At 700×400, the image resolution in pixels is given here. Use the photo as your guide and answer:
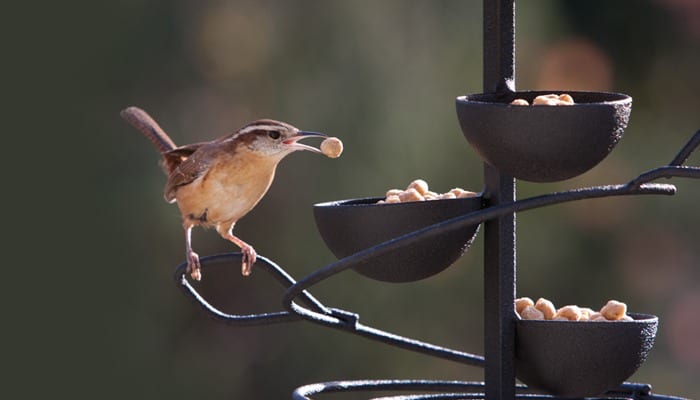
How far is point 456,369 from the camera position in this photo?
4.55m

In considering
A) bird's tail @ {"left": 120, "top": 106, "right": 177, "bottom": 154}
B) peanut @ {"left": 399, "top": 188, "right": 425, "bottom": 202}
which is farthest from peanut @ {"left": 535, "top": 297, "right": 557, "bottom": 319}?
bird's tail @ {"left": 120, "top": 106, "right": 177, "bottom": 154}

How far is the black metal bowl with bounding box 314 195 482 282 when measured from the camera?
1.99 meters

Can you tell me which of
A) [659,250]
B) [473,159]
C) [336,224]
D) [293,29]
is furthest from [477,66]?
[336,224]

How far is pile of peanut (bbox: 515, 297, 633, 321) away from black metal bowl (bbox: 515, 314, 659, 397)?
38mm

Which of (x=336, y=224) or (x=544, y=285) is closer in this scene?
(x=336, y=224)

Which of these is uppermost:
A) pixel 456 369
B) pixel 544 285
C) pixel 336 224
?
pixel 336 224

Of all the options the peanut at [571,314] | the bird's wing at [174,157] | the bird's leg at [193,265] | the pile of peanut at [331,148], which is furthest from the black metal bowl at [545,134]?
the bird's wing at [174,157]

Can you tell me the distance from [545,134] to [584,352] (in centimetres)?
34

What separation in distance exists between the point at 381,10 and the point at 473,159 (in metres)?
0.59

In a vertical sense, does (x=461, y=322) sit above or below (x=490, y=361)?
below

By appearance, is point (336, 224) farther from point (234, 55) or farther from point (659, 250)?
point (659, 250)

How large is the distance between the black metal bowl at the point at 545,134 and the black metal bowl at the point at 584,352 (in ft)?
0.77

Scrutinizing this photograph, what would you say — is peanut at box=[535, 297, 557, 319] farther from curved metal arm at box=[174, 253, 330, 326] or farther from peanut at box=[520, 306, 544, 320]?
curved metal arm at box=[174, 253, 330, 326]

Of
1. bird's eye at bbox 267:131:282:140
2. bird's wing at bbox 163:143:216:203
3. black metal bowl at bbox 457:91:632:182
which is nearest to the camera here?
black metal bowl at bbox 457:91:632:182
